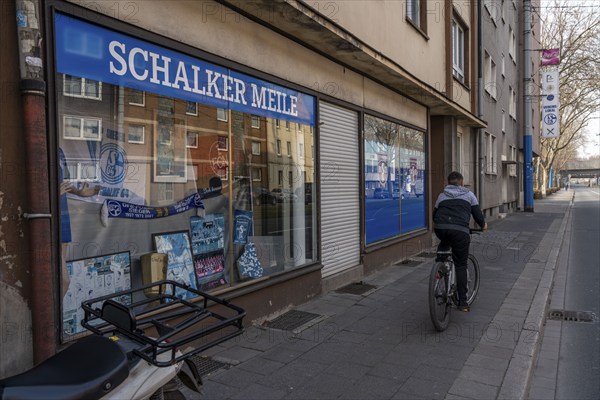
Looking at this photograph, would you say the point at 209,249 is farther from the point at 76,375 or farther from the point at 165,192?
the point at 76,375

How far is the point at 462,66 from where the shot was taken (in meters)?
14.5

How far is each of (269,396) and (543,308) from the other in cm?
422

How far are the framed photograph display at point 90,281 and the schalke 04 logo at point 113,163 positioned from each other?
61 centimetres

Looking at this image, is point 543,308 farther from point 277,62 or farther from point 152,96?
point 152,96

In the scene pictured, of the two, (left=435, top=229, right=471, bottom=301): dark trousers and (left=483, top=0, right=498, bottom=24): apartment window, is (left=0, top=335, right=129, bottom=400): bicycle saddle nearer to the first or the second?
(left=435, top=229, right=471, bottom=301): dark trousers

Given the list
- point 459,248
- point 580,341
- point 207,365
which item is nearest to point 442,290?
point 459,248

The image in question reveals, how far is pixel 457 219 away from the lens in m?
5.47

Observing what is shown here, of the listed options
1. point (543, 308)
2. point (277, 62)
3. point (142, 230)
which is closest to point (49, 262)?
point (142, 230)

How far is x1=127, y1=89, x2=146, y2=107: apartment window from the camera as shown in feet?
13.1

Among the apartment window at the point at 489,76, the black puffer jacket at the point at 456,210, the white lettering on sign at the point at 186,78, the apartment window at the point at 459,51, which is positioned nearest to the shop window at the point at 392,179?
the black puffer jacket at the point at 456,210

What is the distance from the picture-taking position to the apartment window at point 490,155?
18688 mm

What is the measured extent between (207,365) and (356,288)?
3.49m

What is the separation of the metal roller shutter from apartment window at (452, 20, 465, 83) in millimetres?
7181

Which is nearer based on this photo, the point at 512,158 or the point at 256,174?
the point at 256,174
